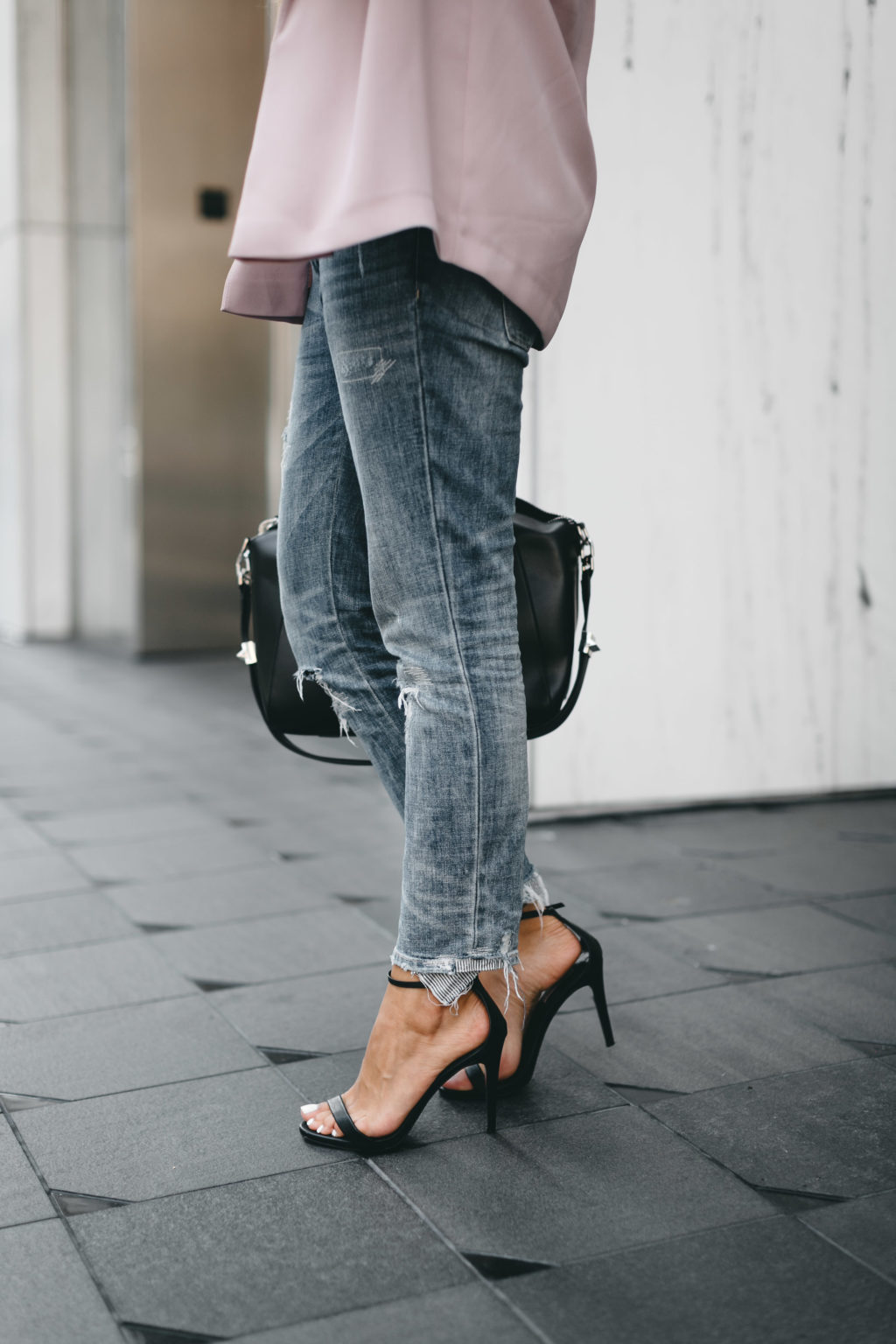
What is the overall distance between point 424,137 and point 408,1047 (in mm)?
986

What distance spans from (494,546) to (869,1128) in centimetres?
83

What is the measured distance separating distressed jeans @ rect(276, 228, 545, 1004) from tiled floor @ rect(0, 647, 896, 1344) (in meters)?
0.26

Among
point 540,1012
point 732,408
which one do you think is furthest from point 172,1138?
point 732,408

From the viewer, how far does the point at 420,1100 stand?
1559mm

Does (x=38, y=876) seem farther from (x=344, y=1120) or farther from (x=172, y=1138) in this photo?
(x=344, y=1120)

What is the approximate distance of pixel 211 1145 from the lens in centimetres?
159

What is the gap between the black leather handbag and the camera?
1.69m

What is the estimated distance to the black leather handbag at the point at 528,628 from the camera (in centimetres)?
169

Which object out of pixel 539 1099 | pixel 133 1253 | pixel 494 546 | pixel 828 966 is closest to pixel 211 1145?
pixel 133 1253

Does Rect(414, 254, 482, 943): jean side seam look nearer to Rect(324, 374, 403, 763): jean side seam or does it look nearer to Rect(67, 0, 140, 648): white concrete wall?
Rect(324, 374, 403, 763): jean side seam

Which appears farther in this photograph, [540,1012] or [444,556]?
[540,1012]

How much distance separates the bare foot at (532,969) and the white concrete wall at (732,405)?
1453 mm

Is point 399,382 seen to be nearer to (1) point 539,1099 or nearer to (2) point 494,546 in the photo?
(2) point 494,546

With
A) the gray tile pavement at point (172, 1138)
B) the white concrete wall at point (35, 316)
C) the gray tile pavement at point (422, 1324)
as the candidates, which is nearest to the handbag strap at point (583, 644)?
the gray tile pavement at point (172, 1138)
